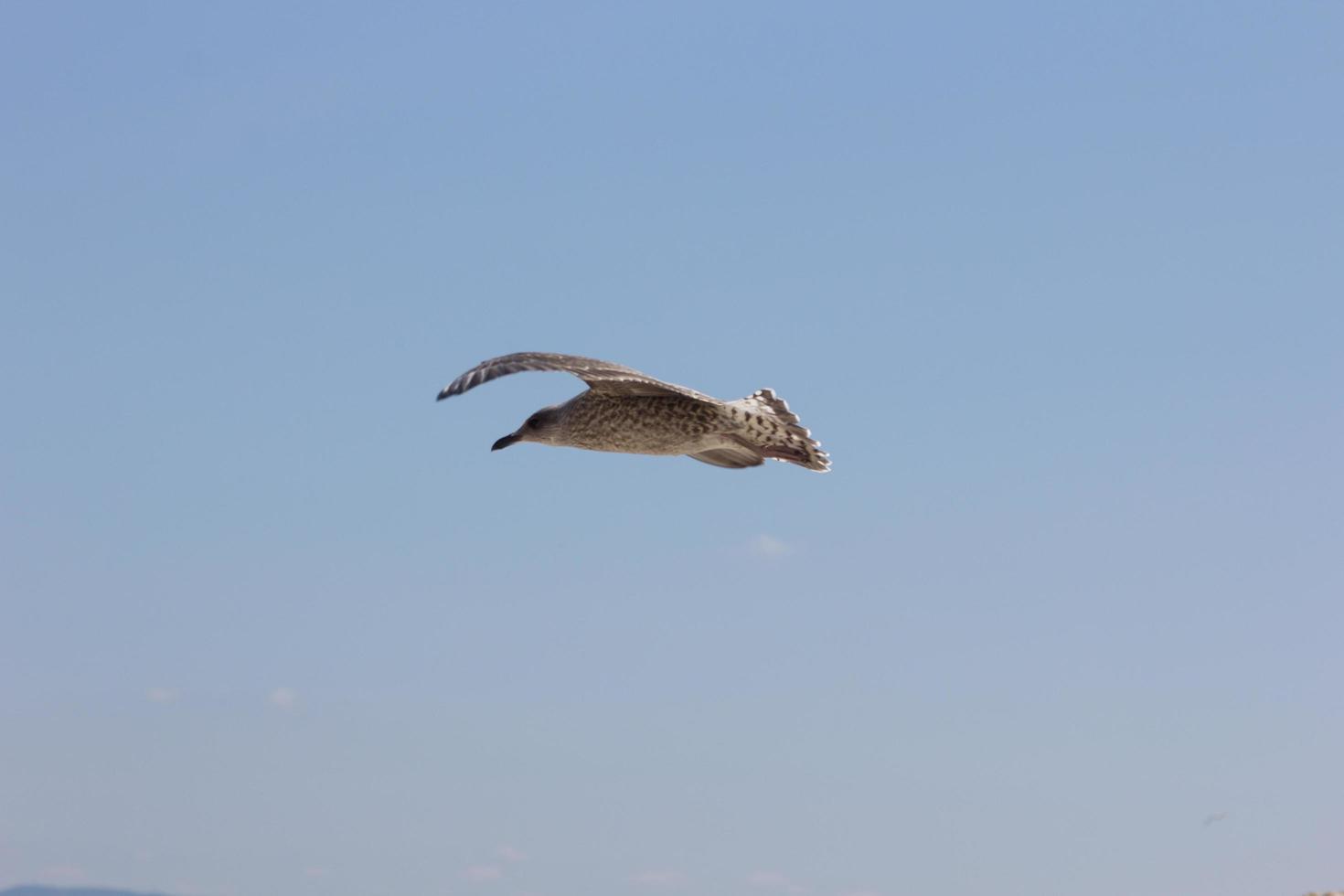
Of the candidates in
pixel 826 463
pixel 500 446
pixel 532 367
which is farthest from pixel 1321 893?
pixel 500 446

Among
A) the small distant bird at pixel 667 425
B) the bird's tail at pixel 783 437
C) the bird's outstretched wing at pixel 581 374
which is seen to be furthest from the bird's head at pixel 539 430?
the bird's tail at pixel 783 437

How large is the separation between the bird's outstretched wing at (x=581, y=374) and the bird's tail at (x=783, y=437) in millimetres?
1385

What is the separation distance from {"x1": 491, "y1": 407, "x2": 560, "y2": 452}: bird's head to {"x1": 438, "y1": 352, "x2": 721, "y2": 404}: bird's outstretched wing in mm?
949

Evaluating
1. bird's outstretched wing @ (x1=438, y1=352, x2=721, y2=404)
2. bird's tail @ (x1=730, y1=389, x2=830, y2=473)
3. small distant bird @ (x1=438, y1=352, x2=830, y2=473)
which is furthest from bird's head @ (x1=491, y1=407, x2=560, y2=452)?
bird's tail @ (x1=730, y1=389, x2=830, y2=473)

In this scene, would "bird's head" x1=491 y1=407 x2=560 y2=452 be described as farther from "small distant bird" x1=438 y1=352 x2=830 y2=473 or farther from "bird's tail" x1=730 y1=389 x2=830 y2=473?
"bird's tail" x1=730 y1=389 x2=830 y2=473

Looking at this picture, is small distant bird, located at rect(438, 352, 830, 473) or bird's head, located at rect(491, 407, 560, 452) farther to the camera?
bird's head, located at rect(491, 407, 560, 452)

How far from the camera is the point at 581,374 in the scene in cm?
1723

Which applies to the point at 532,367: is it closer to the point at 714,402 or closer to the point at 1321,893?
the point at 714,402

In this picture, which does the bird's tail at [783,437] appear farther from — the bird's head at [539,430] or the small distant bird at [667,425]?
the bird's head at [539,430]

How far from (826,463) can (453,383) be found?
653 centimetres

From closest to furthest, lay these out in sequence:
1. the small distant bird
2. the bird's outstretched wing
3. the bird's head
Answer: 1. the bird's outstretched wing
2. the small distant bird
3. the bird's head

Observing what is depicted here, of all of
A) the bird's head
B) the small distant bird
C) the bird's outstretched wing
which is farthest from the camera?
the bird's head

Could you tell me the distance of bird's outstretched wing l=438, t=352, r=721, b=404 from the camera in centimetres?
1609

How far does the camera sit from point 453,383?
16.1 meters
